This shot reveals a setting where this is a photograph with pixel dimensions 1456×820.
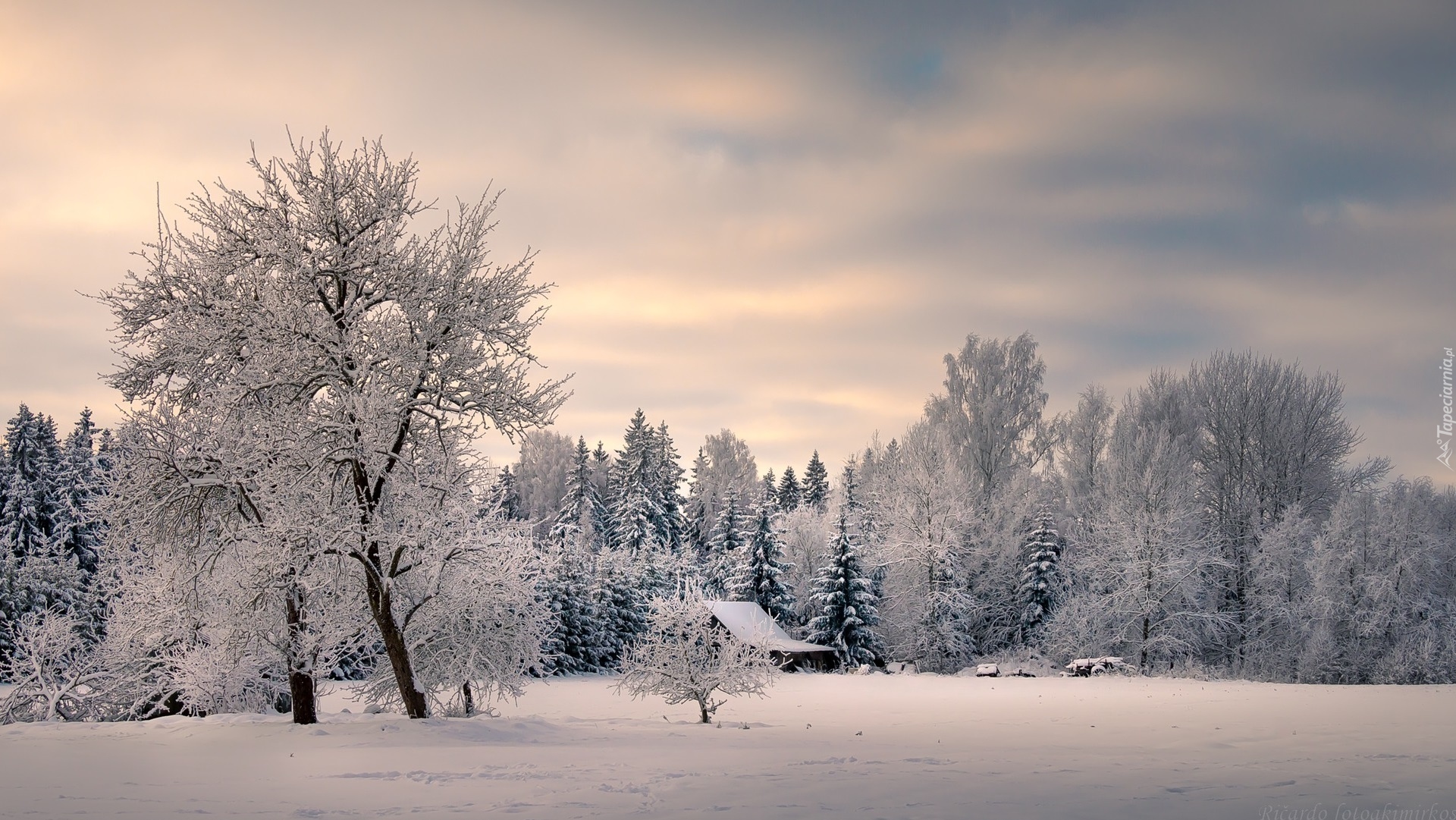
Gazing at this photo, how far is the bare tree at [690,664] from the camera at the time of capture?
753 inches

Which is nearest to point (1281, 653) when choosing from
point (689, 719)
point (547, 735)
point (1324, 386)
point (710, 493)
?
point (1324, 386)

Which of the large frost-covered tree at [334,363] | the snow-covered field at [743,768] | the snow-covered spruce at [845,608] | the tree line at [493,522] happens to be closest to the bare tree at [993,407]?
the tree line at [493,522]

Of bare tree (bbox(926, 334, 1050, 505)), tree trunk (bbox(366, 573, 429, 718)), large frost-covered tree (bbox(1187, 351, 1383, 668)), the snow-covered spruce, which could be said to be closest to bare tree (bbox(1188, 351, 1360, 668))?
large frost-covered tree (bbox(1187, 351, 1383, 668))

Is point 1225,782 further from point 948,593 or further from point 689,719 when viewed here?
point 948,593

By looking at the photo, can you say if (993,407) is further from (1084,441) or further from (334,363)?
(334,363)

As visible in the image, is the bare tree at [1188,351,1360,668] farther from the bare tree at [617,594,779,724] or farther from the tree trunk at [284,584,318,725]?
the tree trunk at [284,584,318,725]

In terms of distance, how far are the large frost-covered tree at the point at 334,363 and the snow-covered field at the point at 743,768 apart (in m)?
3.04

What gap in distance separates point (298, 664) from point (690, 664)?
25.9ft

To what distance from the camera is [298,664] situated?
15.0m

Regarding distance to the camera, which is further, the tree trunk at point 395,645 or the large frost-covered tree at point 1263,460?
the large frost-covered tree at point 1263,460

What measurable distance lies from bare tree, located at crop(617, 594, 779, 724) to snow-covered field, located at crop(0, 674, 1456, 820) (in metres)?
1.06

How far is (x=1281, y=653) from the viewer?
36219 mm

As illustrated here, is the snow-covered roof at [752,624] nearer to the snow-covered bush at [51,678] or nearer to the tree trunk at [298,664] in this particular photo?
the snow-covered bush at [51,678]

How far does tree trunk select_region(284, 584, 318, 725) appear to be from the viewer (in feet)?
48.8
